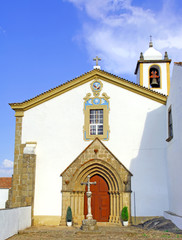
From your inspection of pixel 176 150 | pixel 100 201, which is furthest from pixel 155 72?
pixel 100 201

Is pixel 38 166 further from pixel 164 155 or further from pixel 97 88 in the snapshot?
pixel 164 155

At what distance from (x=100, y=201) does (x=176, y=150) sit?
16.8ft

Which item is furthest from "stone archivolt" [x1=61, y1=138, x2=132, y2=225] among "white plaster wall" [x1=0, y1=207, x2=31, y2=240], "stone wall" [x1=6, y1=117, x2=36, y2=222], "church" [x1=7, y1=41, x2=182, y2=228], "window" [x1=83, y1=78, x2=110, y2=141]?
"white plaster wall" [x1=0, y1=207, x2=31, y2=240]

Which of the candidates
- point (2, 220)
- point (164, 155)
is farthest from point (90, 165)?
point (2, 220)

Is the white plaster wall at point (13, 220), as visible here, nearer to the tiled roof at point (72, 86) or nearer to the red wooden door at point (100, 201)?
the red wooden door at point (100, 201)

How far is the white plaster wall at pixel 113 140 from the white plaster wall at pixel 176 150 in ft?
3.49

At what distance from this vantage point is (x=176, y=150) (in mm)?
13203

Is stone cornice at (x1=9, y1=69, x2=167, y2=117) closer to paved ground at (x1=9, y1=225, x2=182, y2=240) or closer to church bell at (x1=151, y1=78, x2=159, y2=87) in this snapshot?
church bell at (x1=151, y1=78, x2=159, y2=87)

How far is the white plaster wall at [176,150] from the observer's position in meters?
12.7

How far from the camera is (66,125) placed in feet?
54.3

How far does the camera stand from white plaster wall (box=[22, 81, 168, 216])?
1548 cm

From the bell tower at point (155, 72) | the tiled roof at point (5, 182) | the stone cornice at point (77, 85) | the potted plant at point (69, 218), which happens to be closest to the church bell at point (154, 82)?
the bell tower at point (155, 72)

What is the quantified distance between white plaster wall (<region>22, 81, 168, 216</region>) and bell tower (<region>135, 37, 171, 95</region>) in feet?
12.3

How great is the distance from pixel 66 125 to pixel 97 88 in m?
2.68
